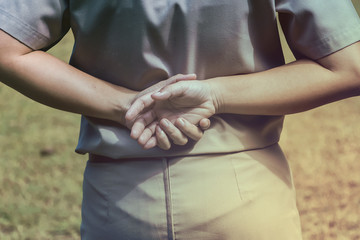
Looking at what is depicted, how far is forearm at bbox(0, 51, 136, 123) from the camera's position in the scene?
139 cm

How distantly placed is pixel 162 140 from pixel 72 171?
313 cm

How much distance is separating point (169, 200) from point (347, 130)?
148 inches

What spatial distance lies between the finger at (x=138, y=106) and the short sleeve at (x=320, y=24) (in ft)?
1.12

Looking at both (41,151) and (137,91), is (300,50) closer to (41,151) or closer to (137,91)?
(137,91)

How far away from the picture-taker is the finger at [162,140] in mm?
1349

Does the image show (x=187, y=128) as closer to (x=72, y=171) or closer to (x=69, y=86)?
(x=69, y=86)

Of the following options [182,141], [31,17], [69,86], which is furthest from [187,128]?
[31,17]

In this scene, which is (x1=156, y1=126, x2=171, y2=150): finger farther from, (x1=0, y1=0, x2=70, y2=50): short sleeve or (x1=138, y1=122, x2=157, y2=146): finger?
(x1=0, y1=0, x2=70, y2=50): short sleeve

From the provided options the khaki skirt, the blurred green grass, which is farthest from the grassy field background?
the khaki skirt

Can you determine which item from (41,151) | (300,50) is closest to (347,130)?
(41,151)

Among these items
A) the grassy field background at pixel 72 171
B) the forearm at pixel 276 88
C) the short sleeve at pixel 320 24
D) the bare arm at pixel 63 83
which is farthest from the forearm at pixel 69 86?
the grassy field background at pixel 72 171

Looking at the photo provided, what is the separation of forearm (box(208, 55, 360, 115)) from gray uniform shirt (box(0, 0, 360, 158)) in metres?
0.03

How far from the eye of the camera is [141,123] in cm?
137

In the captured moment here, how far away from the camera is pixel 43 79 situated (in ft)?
4.57
